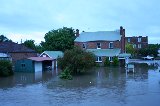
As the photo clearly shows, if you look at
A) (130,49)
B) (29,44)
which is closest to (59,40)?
(29,44)

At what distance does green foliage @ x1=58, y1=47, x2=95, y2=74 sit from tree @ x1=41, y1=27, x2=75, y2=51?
25.7 metres

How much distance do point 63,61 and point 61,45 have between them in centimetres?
2615

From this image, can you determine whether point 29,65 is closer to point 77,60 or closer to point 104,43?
point 77,60

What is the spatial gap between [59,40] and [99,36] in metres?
10.3

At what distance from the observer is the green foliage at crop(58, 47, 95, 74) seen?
137 ft

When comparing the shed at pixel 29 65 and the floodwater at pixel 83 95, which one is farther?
the shed at pixel 29 65

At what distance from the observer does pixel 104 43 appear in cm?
6375

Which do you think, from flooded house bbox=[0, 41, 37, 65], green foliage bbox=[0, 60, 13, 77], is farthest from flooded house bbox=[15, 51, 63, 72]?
green foliage bbox=[0, 60, 13, 77]

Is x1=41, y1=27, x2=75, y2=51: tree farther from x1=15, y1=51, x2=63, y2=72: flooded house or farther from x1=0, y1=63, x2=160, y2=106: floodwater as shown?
x1=0, y1=63, x2=160, y2=106: floodwater

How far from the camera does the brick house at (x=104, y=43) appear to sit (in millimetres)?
60688

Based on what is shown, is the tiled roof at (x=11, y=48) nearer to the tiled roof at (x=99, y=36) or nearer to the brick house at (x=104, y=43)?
the brick house at (x=104, y=43)

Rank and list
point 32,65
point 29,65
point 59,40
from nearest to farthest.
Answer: point 32,65 < point 29,65 < point 59,40

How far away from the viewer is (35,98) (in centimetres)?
2433

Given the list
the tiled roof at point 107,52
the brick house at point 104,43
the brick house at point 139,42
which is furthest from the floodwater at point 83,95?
the brick house at point 139,42
